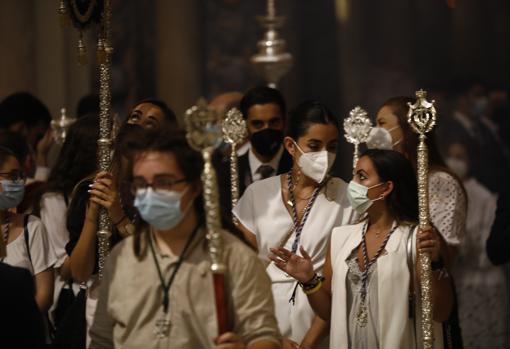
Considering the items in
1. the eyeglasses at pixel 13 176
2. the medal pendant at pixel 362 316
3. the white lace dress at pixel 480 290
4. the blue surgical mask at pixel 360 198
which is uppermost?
the eyeglasses at pixel 13 176

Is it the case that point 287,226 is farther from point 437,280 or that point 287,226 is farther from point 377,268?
point 437,280

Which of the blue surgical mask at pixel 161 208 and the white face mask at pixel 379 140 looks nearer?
the blue surgical mask at pixel 161 208

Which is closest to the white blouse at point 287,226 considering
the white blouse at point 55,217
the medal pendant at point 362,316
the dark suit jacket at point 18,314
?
the medal pendant at point 362,316

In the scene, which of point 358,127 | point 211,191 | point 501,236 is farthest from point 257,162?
point 211,191

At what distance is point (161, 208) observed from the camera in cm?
596

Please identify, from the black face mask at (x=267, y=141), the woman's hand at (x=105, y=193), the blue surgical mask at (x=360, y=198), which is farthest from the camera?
the black face mask at (x=267, y=141)

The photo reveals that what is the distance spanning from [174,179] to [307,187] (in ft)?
7.49

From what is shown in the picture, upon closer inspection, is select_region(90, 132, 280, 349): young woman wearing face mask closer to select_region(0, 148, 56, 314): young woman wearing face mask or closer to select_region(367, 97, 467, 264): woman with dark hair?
select_region(0, 148, 56, 314): young woman wearing face mask

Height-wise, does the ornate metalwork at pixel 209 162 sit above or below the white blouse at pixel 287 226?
above

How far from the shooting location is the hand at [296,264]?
24.5ft

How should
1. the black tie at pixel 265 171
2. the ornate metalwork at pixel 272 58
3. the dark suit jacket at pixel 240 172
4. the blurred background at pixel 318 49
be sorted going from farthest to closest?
the blurred background at pixel 318 49 < the ornate metalwork at pixel 272 58 < the black tie at pixel 265 171 < the dark suit jacket at pixel 240 172

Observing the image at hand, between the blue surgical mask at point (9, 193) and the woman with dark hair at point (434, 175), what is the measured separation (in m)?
2.22

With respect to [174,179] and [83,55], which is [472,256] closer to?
[83,55]

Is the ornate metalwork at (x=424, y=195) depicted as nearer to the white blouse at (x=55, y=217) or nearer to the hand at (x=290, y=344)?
the hand at (x=290, y=344)
